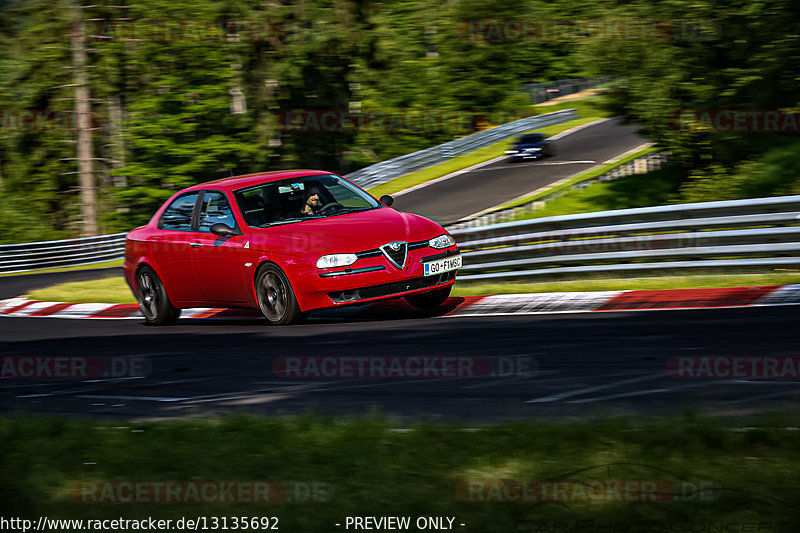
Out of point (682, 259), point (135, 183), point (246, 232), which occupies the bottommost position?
point (135, 183)

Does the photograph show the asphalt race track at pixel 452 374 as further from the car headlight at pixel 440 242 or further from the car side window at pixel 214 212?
the car side window at pixel 214 212

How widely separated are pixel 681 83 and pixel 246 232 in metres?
14.8

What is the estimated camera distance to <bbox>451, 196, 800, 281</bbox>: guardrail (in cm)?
1077

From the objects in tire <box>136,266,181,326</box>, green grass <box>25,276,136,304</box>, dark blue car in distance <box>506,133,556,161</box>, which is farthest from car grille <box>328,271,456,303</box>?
dark blue car in distance <box>506,133,556,161</box>

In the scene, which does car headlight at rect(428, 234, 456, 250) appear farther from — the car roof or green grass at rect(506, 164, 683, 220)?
green grass at rect(506, 164, 683, 220)

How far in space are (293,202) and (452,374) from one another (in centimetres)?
436

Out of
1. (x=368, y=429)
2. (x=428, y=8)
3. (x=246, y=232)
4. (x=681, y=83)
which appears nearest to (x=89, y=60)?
(x=428, y=8)

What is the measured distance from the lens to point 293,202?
421 inches

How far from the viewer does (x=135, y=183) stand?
157ft

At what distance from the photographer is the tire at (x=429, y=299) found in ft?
35.4

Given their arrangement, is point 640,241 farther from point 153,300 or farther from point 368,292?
point 153,300

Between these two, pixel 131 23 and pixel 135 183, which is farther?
pixel 135 183

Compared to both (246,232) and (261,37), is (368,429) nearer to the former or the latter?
(246,232)

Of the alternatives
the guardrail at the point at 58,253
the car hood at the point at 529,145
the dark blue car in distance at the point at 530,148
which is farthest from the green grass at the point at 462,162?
the guardrail at the point at 58,253
